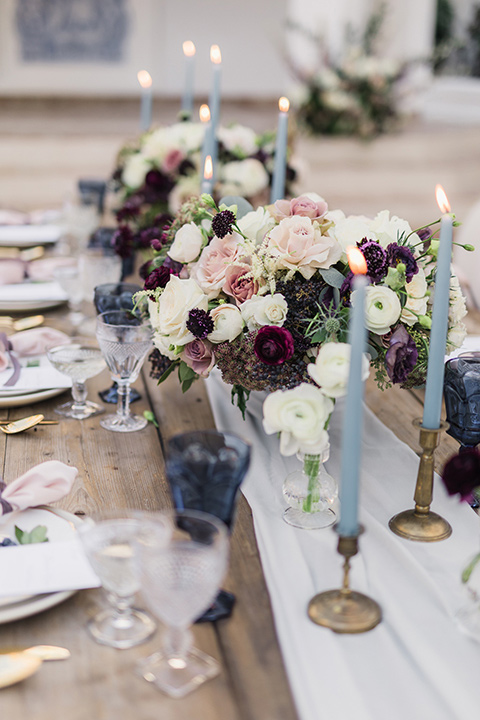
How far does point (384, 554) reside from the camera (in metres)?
0.92

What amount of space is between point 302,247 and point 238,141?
1222 mm

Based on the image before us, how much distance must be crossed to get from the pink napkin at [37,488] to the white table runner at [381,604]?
0.24 m

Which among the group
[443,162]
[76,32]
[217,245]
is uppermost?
[76,32]

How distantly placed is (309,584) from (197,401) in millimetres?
593

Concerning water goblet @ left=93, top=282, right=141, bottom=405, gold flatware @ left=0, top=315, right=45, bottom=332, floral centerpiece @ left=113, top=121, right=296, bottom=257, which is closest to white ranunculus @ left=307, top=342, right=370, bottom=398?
water goblet @ left=93, top=282, right=141, bottom=405

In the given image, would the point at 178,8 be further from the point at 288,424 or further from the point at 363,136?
the point at 288,424

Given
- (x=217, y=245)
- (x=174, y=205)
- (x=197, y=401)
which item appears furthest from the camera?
(x=174, y=205)

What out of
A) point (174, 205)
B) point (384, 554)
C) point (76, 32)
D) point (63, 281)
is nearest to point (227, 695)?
point (384, 554)

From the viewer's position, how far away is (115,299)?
56.1 inches

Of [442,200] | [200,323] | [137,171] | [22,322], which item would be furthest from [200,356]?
[137,171]

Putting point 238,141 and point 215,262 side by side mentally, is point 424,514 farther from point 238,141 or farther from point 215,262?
point 238,141

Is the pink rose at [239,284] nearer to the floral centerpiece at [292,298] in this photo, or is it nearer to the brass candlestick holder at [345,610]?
the floral centerpiece at [292,298]

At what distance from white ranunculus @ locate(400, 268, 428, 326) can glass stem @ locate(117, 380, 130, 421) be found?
468 mm

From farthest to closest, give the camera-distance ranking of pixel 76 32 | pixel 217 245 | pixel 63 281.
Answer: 1. pixel 76 32
2. pixel 63 281
3. pixel 217 245
